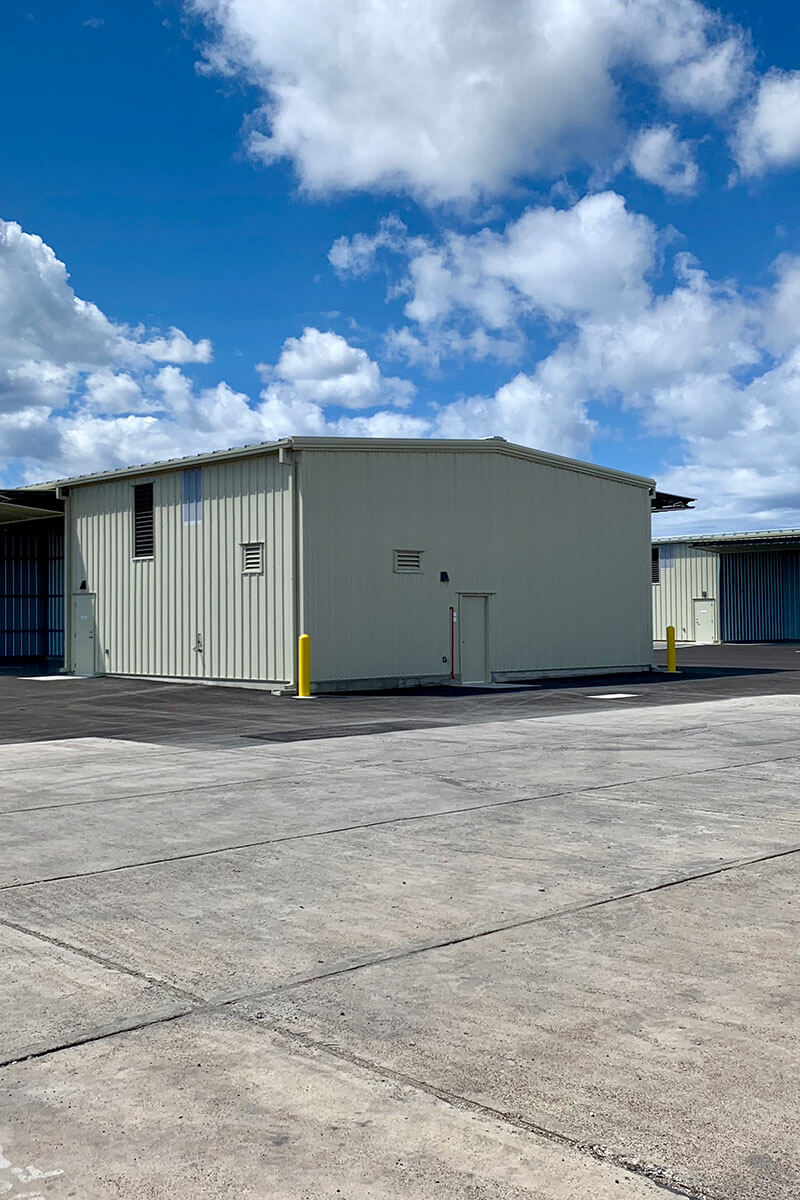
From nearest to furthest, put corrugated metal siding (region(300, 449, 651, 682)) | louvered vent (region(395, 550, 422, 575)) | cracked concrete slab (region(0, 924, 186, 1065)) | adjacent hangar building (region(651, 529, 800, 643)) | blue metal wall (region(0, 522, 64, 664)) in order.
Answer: cracked concrete slab (region(0, 924, 186, 1065))
corrugated metal siding (region(300, 449, 651, 682))
louvered vent (region(395, 550, 422, 575))
blue metal wall (region(0, 522, 64, 664))
adjacent hangar building (region(651, 529, 800, 643))

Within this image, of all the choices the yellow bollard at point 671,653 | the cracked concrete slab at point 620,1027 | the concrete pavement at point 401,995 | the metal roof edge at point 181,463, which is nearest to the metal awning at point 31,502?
the metal roof edge at point 181,463

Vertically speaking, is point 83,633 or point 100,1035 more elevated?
point 83,633

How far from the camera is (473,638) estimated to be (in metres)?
27.3

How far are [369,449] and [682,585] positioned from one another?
102 feet

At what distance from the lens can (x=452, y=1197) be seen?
320 centimetres

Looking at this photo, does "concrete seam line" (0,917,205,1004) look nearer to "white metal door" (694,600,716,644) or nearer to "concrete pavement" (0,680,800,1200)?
"concrete pavement" (0,680,800,1200)

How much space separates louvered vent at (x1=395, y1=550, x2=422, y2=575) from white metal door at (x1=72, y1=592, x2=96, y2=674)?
376 inches

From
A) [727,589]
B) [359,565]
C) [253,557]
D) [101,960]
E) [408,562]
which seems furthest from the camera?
[727,589]

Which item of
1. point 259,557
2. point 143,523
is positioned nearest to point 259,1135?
point 259,557

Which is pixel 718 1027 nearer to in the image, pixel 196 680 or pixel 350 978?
pixel 350 978

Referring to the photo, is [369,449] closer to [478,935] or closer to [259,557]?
[259,557]

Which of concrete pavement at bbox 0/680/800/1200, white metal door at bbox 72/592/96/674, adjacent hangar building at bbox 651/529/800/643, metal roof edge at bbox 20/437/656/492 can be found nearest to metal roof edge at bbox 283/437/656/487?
metal roof edge at bbox 20/437/656/492

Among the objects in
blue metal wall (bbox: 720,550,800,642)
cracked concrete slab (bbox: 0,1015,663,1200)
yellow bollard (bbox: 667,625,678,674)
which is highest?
blue metal wall (bbox: 720,550,800,642)

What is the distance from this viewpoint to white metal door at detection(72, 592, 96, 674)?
101 ft
